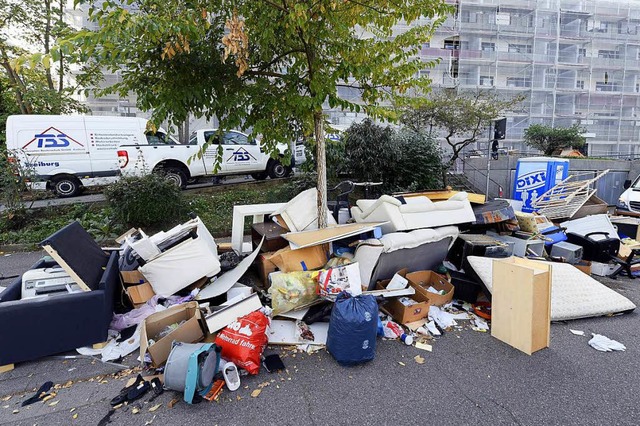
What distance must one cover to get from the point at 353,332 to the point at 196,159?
818 cm

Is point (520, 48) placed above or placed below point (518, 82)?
above

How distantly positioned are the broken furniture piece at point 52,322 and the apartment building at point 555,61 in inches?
983

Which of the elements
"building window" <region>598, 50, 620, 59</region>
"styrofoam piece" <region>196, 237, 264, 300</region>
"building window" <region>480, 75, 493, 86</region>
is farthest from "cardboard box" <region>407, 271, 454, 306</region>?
"building window" <region>598, 50, 620, 59</region>

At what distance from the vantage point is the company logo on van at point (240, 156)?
992 cm

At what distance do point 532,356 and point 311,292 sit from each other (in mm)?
2042

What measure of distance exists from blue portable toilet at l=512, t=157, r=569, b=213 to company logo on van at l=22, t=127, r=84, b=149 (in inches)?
481

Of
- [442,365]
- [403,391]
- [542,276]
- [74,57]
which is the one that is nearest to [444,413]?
[403,391]

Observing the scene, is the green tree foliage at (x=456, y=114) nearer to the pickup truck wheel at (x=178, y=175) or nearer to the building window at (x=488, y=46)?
the pickup truck wheel at (x=178, y=175)

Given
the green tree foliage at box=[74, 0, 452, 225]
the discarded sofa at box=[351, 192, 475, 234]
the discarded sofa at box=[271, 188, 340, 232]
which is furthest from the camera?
the discarded sofa at box=[271, 188, 340, 232]

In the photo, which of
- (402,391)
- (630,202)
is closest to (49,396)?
(402,391)

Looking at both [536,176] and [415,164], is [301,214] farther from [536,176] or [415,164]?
[536,176]

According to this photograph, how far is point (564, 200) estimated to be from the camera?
7.79 meters

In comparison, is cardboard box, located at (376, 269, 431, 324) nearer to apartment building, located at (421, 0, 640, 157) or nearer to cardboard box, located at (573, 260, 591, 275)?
cardboard box, located at (573, 260, 591, 275)

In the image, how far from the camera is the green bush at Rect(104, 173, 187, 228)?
23.1ft
